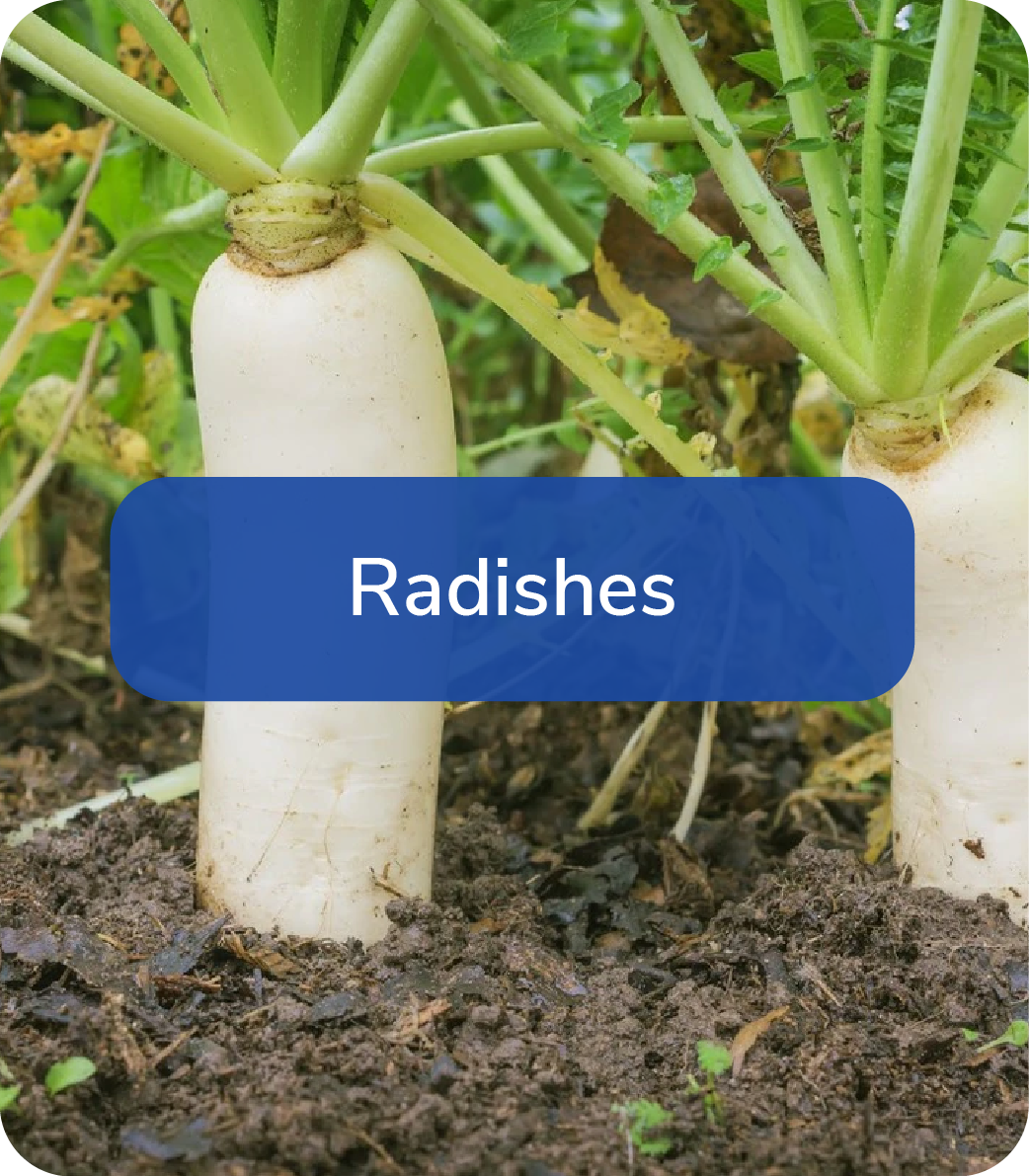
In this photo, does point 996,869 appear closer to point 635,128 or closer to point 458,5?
point 635,128

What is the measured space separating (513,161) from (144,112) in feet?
2.29

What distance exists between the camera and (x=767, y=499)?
1490 mm

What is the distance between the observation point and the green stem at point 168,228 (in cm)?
136

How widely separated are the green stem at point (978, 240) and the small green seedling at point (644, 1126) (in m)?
0.65

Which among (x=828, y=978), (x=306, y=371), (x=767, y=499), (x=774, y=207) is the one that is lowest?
(x=828, y=978)

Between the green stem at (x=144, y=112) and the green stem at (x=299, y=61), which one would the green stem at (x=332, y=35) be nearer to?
the green stem at (x=299, y=61)

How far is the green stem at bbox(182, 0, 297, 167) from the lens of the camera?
3.28 ft

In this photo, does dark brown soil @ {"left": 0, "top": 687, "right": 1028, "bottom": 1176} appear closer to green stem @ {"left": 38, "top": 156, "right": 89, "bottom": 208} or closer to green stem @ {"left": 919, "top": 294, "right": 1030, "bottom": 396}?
green stem @ {"left": 919, "top": 294, "right": 1030, "bottom": 396}

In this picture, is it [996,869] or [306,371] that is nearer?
[306,371]

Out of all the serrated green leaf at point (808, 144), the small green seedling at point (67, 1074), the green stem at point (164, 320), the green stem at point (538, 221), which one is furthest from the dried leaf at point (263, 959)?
the green stem at point (164, 320)

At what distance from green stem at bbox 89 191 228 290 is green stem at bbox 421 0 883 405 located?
44cm

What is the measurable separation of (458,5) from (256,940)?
74 centimetres

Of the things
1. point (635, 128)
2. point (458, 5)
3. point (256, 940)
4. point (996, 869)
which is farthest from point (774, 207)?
point (256, 940)

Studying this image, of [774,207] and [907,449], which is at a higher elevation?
[774,207]
